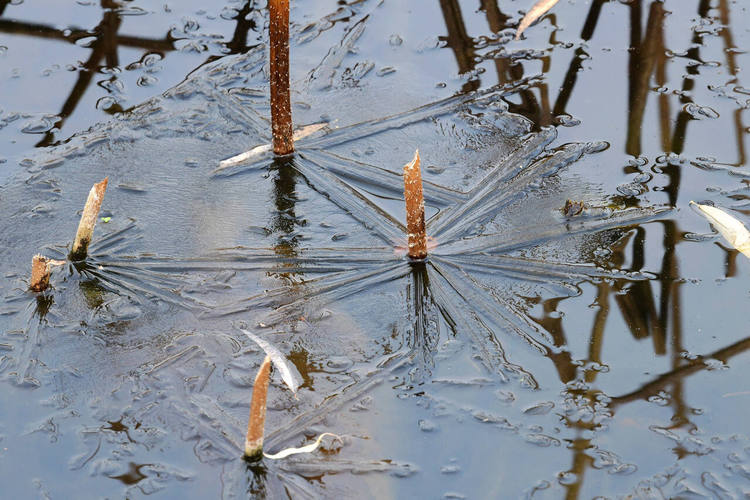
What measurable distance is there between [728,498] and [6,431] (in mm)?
2121

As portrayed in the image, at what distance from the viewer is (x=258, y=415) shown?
2.16 m

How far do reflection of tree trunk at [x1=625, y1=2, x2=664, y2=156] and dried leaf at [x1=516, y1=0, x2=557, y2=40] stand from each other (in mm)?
506

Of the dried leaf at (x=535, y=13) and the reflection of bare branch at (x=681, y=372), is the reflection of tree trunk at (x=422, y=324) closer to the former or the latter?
the reflection of bare branch at (x=681, y=372)

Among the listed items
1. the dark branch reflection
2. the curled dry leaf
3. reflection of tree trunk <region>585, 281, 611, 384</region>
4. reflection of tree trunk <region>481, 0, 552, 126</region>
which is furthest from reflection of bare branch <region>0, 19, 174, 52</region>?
reflection of tree trunk <region>585, 281, 611, 384</region>

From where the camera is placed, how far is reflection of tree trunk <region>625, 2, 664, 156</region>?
3697 mm

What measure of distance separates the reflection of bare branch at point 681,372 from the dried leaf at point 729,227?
1.50 ft

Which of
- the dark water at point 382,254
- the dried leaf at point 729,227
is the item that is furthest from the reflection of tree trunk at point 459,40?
the dried leaf at point 729,227

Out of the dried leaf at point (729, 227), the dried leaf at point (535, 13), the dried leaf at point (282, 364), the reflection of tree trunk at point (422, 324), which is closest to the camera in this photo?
the dried leaf at point (282, 364)

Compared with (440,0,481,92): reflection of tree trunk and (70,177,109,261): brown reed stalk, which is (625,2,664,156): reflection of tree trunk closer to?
(440,0,481,92): reflection of tree trunk

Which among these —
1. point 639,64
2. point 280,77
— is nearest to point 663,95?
point 639,64

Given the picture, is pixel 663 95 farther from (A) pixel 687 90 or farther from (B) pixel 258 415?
(B) pixel 258 415

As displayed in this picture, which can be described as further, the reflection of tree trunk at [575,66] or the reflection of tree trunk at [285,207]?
the reflection of tree trunk at [575,66]

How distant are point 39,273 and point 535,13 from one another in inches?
105

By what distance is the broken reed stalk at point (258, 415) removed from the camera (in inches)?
81.7
